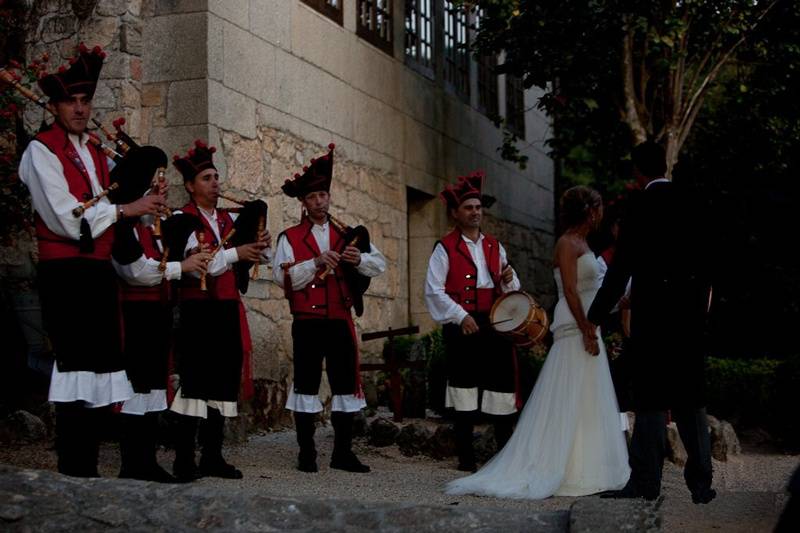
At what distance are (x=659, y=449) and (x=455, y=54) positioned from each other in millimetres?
9797

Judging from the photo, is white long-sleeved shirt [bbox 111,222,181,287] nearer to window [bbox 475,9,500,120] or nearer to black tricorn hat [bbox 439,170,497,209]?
black tricorn hat [bbox 439,170,497,209]

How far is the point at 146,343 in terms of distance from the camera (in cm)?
640

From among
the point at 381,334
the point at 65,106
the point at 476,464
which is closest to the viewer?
the point at 65,106

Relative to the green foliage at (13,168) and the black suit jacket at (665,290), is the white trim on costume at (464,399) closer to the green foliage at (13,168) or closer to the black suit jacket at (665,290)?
the black suit jacket at (665,290)

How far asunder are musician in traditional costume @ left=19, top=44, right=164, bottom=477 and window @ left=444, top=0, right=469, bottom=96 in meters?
9.03

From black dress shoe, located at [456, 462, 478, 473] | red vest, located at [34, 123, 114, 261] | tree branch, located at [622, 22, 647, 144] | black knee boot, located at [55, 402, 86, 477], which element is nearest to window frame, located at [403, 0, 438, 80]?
tree branch, located at [622, 22, 647, 144]

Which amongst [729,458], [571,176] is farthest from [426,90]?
[571,176]

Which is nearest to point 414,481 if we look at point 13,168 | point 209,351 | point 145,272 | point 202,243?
point 209,351

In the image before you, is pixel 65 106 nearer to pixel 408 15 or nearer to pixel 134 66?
pixel 134 66

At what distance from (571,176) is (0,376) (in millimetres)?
18041

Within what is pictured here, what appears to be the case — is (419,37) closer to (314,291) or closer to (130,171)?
(314,291)

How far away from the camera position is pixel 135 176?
18.7 ft

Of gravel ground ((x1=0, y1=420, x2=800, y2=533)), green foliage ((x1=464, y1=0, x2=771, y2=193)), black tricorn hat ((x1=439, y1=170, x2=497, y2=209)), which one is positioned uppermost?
green foliage ((x1=464, y1=0, x2=771, y2=193))

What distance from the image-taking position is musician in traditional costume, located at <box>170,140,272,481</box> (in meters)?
6.79
